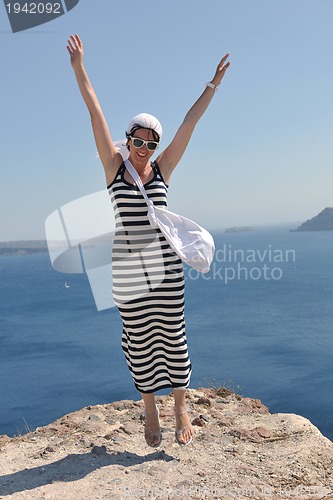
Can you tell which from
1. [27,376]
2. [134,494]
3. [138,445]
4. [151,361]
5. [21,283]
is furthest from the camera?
[21,283]

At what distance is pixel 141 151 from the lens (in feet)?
9.48

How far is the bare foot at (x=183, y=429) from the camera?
10.3 ft

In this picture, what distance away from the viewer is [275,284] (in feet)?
205

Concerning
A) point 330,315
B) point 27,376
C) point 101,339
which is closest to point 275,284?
point 330,315

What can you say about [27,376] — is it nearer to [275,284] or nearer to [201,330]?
[201,330]

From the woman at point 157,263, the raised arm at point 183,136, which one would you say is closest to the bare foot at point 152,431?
the woman at point 157,263

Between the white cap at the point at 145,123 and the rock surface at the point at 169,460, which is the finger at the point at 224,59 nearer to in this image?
the white cap at the point at 145,123

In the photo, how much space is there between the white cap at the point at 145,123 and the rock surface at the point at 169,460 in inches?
81.0

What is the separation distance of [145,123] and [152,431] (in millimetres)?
1931

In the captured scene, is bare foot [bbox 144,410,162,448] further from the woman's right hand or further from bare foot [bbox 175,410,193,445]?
the woman's right hand

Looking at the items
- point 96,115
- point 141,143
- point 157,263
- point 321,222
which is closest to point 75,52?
point 96,115

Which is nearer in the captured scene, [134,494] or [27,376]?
[134,494]

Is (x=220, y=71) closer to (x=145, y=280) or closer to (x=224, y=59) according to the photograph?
(x=224, y=59)

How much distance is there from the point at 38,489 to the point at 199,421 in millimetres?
1544
